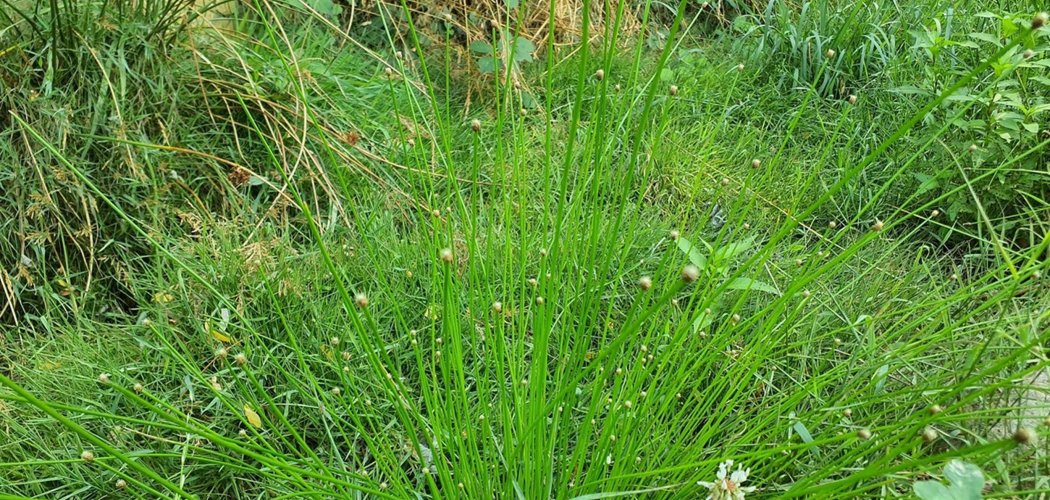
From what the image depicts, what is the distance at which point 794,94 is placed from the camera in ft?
9.77

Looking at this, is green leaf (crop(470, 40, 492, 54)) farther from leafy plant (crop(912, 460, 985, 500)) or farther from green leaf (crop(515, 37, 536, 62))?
leafy plant (crop(912, 460, 985, 500))

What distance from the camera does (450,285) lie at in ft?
4.56

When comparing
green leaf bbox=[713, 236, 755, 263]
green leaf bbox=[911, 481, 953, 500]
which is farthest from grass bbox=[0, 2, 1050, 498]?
green leaf bbox=[911, 481, 953, 500]

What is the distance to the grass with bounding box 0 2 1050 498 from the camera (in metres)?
1.32

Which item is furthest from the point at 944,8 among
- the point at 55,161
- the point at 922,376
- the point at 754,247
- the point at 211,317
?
the point at 55,161

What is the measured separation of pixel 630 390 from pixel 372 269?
937 mm

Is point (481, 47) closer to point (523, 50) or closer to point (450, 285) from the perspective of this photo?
point (523, 50)

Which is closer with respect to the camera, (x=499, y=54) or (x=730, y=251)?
(x=730, y=251)

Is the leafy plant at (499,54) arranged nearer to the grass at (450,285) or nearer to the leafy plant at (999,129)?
the grass at (450,285)

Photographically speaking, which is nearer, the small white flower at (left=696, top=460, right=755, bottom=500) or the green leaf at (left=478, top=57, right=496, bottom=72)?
the small white flower at (left=696, top=460, right=755, bottom=500)

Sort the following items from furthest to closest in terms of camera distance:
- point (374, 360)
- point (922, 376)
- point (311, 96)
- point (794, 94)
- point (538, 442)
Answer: point (794, 94)
point (311, 96)
point (922, 376)
point (538, 442)
point (374, 360)

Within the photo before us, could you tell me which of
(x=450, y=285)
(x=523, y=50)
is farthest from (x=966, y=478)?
(x=523, y=50)

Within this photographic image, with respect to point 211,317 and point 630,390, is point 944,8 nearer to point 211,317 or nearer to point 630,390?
point 630,390

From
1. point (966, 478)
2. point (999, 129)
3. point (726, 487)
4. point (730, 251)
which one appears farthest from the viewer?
point (999, 129)
